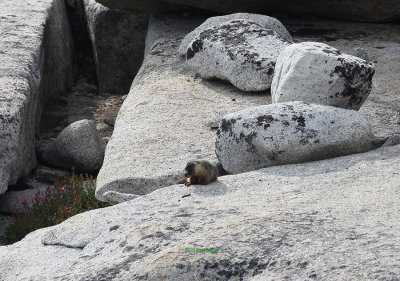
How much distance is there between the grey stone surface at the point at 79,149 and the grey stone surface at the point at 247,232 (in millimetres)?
3561

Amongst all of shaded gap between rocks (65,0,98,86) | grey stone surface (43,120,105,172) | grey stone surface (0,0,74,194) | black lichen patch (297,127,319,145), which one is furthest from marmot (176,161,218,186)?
shaded gap between rocks (65,0,98,86)

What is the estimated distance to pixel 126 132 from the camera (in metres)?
8.79

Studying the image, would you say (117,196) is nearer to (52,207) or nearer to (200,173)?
(200,173)

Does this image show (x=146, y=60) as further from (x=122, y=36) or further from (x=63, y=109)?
(x=122, y=36)

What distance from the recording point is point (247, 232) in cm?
571

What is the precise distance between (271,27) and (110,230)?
18.6 ft

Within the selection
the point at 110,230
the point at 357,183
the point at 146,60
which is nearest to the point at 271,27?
the point at 146,60

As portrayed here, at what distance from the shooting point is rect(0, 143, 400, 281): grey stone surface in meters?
5.30

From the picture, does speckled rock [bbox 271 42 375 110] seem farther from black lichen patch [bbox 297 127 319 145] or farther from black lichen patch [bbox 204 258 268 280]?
black lichen patch [bbox 204 258 268 280]

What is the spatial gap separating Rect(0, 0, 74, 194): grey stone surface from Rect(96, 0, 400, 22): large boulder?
138 centimetres

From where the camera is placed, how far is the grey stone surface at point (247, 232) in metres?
5.30

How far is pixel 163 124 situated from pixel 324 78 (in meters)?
1.91

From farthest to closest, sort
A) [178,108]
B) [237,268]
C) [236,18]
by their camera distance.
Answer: [236,18], [178,108], [237,268]

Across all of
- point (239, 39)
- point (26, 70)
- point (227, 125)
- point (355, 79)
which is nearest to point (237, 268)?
point (227, 125)
